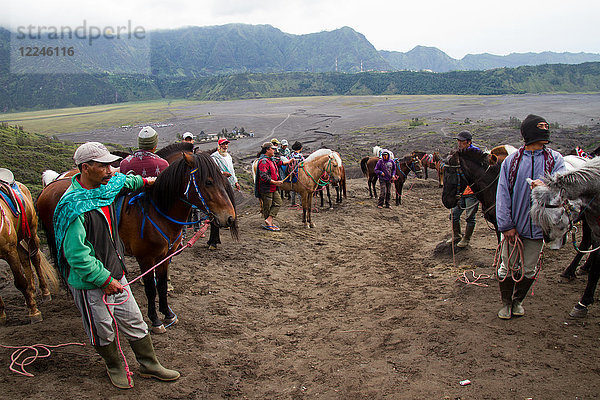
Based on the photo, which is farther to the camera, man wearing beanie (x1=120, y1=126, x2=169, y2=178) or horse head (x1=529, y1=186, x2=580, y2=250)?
man wearing beanie (x1=120, y1=126, x2=169, y2=178)

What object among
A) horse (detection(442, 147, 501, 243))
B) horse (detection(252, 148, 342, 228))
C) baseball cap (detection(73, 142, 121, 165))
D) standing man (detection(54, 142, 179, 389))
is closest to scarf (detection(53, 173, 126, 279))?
standing man (detection(54, 142, 179, 389))

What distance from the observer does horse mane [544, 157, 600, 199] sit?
3.91 metres

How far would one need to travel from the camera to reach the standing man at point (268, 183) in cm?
998

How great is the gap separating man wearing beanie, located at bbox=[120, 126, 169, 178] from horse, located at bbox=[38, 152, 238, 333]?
3.59ft

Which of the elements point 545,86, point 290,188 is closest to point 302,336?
point 290,188

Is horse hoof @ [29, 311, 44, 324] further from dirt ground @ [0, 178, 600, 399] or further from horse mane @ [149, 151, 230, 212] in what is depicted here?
horse mane @ [149, 151, 230, 212]

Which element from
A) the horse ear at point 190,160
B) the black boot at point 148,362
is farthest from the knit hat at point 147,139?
the black boot at point 148,362

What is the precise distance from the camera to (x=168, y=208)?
15.5ft

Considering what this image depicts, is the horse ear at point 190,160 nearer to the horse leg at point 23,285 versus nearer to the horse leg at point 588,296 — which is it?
the horse leg at point 23,285

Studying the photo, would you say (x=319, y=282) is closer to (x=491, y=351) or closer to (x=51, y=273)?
(x=491, y=351)

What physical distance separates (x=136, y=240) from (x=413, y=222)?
901cm

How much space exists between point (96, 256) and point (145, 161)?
272 cm

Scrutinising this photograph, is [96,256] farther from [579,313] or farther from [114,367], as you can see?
[579,313]

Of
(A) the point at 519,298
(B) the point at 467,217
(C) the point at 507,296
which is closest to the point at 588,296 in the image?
(A) the point at 519,298
